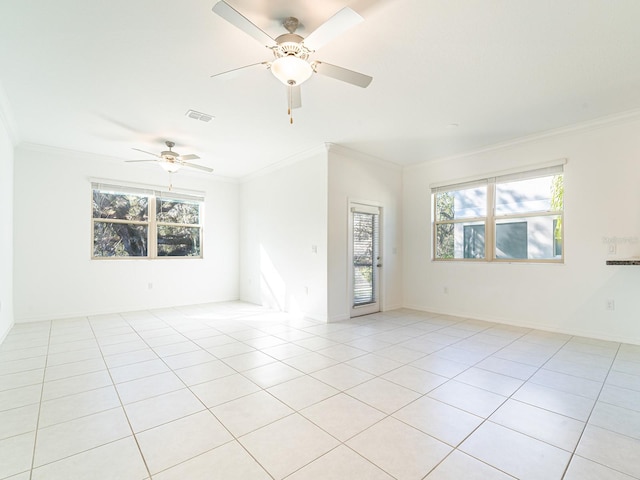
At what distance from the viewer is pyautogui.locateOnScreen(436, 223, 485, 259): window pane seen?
5.14 metres

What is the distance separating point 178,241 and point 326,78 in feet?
16.0

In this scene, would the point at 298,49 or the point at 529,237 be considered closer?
the point at 298,49

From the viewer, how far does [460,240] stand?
5383mm

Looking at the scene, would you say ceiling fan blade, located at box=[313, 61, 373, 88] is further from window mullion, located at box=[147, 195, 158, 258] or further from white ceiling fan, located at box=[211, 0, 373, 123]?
window mullion, located at box=[147, 195, 158, 258]

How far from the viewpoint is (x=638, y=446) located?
1.83 meters

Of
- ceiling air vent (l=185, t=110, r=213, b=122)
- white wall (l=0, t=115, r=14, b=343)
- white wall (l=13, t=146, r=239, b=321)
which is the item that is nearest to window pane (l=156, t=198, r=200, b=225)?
white wall (l=13, t=146, r=239, b=321)

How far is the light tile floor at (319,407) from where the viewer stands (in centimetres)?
168

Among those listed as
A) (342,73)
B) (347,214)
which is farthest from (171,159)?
(342,73)

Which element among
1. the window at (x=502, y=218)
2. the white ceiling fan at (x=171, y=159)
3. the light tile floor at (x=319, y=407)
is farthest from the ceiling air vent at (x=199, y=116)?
the window at (x=502, y=218)

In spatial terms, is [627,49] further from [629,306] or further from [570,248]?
[629,306]

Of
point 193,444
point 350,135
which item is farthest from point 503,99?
point 193,444

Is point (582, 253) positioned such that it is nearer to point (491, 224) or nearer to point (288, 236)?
point (491, 224)

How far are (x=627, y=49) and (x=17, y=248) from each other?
7.76 m

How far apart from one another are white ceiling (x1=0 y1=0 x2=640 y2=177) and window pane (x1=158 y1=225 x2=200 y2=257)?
2.11 metres
